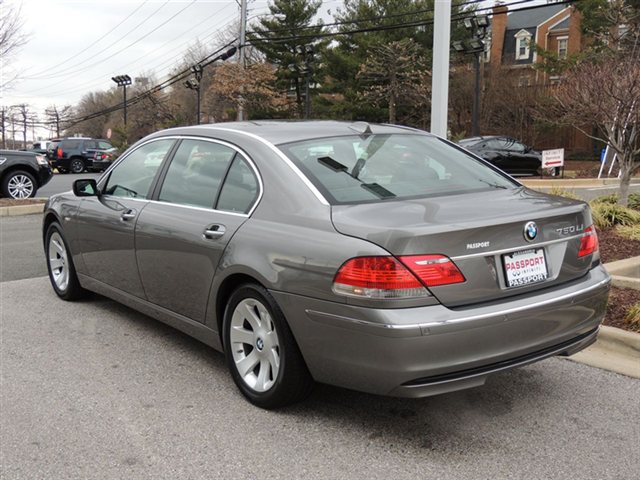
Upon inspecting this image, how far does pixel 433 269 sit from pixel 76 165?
29.9m

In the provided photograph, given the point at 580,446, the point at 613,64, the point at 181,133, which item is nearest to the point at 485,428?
the point at 580,446

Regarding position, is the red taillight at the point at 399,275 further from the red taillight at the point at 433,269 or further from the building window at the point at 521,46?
the building window at the point at 521,46

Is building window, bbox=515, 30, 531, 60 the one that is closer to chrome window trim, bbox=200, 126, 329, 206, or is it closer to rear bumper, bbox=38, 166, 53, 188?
rear bumper, bbox=38, 166, 53, 188

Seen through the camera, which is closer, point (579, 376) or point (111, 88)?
point (579, 376)

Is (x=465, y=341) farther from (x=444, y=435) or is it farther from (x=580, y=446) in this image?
(x=580, y=446)

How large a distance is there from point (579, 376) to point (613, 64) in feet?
25.1

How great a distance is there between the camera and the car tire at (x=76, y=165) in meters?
30.0

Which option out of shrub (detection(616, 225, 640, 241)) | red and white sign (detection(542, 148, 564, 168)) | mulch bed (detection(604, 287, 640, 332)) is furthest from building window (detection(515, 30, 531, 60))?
mulch bed (detection(604, 287, 640, 332))

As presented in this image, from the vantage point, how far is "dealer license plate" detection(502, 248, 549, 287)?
304 cm

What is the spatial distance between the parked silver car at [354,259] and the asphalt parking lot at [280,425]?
285mm

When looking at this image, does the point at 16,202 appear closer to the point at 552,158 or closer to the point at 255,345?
the point at 255,345

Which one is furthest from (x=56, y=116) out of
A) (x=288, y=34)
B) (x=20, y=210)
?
(x=20, y=210)

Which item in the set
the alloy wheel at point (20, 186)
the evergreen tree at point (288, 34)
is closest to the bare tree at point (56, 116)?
the evergreen tree at point (288, 34)

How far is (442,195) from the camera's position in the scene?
3508mm
